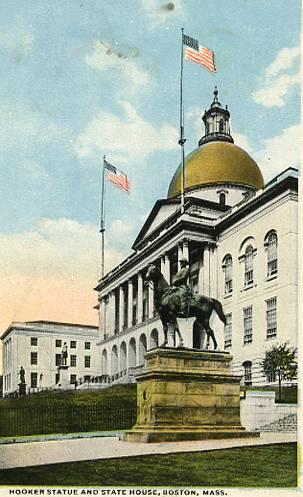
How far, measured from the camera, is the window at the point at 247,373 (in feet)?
97.4

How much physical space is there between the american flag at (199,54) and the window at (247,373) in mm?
14766

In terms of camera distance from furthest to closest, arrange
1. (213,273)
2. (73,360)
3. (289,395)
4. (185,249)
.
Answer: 1. (73,360)
2. (185,249)
3. (213,273)
4. (289,395)

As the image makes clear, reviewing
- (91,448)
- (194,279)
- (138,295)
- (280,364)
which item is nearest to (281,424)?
(280,364)

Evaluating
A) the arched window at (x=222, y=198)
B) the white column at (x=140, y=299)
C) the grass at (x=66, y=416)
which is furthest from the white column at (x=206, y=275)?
the grass at (x=66, y=416)

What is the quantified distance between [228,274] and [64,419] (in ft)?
49.7

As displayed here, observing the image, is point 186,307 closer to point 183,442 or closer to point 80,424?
point 183,442

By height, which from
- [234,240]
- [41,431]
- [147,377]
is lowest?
[41,431]

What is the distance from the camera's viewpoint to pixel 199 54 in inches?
810

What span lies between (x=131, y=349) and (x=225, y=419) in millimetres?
33648

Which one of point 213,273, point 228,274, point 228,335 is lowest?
point 228,335

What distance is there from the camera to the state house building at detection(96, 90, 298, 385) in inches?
1169

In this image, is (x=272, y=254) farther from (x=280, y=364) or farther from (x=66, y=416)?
(x=66, y=416)

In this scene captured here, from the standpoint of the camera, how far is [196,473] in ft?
42.1

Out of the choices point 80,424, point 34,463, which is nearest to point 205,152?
point 80,424
